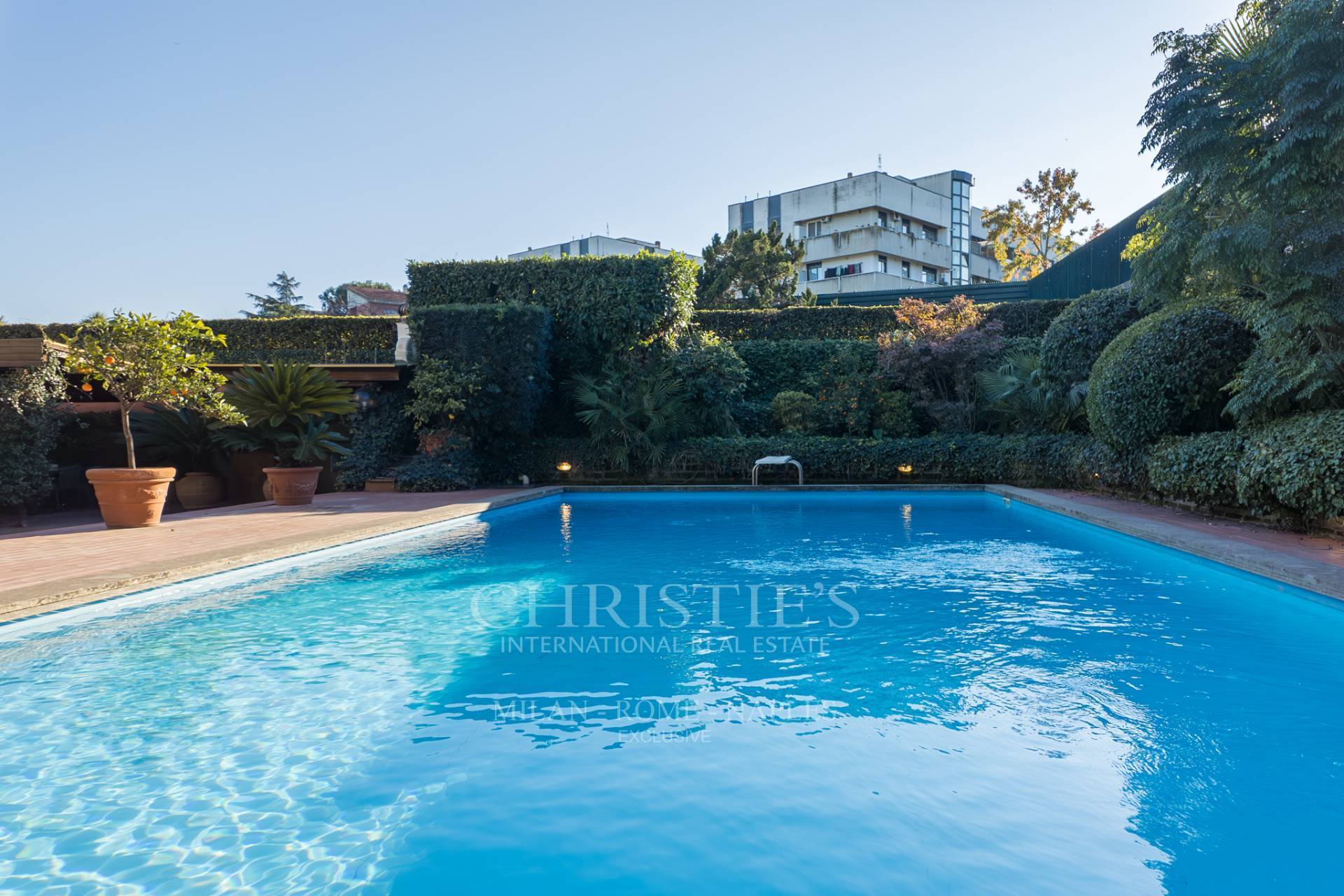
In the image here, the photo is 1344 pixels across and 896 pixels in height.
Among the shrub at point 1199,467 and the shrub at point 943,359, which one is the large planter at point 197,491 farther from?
the shrub at point 1199,467

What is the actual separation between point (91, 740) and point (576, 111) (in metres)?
13.7

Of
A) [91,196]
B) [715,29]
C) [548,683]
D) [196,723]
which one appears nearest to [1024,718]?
[548,683]

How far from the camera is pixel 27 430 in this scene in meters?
9.51

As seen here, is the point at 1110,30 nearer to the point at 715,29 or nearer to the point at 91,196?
the point at 715,29

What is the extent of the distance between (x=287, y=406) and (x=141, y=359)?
3.32 m

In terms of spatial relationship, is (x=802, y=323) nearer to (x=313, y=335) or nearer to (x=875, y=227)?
A: (x=313, y=335)

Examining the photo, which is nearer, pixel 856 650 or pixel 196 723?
pixel 196 723

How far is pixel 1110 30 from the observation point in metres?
10.2

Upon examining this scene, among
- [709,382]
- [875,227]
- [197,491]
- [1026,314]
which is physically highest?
[875,227]

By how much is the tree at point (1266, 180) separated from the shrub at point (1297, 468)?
14.9 inches

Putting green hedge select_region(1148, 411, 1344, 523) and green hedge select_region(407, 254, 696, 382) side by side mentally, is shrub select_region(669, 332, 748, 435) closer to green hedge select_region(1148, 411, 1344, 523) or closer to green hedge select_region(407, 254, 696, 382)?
green hedge select_region(407, 254, 696, 382)

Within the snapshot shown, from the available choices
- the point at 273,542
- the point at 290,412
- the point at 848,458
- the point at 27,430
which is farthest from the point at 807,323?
the point at 27,430

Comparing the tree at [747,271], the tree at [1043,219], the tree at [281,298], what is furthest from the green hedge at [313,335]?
the tree at [281,298]

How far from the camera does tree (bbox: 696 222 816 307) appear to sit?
2775cm
